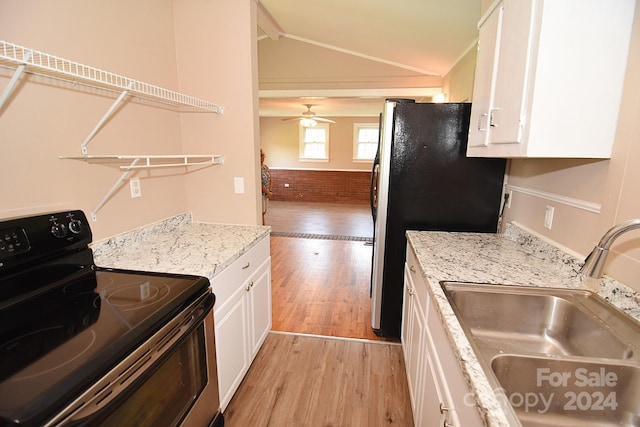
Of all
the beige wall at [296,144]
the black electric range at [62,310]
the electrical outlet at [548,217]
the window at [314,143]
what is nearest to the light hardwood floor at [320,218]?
the beige wall at [296,144]

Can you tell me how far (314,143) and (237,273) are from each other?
8.01 meters

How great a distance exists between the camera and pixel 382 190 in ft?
7.41

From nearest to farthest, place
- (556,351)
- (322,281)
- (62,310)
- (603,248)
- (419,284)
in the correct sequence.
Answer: (603,248) → (62,310) → (556,351) → (419,284) → (322,281)

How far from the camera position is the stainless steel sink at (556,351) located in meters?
0.88

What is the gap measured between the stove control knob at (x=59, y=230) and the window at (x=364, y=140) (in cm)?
821

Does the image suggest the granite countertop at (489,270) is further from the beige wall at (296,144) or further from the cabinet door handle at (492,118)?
the beige wall at (296,144)

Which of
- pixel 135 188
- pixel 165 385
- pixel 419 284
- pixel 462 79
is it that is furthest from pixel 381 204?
pixel 462 79

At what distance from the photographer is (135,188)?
1.80 metres

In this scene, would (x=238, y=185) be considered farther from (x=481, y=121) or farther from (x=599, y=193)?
(x=599, y=193)

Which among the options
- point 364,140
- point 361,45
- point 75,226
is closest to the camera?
point 75,226

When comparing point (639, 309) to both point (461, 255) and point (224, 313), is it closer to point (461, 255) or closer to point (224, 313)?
point (461, 255)

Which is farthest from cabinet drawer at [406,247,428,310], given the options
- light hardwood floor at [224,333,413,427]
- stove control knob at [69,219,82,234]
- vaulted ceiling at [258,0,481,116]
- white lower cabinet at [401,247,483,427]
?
vaulted ceiling at [258,0,481,116]

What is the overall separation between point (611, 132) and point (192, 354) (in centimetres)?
182

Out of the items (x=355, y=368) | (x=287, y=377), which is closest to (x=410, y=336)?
(x=355, y=368)
